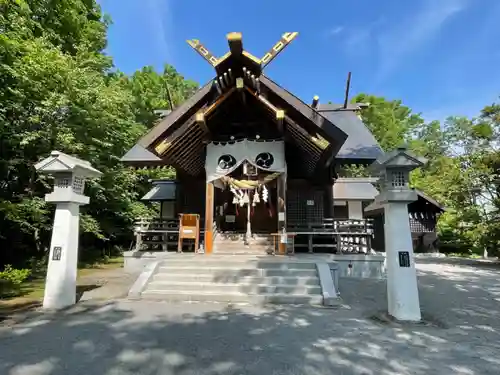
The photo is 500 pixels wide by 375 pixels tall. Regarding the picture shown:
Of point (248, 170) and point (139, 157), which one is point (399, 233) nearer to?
point (248, 170)

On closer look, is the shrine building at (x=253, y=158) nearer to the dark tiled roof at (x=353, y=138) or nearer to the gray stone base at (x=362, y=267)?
the dark tiled roof at (x=353, y=138)

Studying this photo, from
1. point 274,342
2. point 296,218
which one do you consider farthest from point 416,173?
point 274,342

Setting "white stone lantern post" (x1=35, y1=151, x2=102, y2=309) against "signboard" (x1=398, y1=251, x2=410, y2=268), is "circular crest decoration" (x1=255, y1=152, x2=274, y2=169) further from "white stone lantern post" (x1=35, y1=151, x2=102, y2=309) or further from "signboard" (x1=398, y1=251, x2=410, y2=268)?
"signboard" (x1=398, y1=251, x2=410, y2=268)

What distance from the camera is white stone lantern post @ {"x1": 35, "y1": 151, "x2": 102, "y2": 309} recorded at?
6.12m

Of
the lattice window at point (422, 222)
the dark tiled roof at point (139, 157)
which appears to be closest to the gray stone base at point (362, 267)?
the dark tiled roof at point (139, 157)

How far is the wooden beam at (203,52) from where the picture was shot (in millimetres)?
9959

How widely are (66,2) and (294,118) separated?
13325mm

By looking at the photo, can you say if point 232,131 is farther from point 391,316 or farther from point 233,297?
point 391,316

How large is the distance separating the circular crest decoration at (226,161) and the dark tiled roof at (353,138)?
399 cm

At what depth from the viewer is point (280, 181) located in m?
10.7

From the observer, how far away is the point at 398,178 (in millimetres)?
5965

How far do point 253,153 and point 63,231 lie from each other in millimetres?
6261

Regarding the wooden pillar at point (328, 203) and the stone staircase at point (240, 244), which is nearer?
the stone staircase at point (240, 244)

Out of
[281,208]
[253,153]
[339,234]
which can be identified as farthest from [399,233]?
[253,153]
